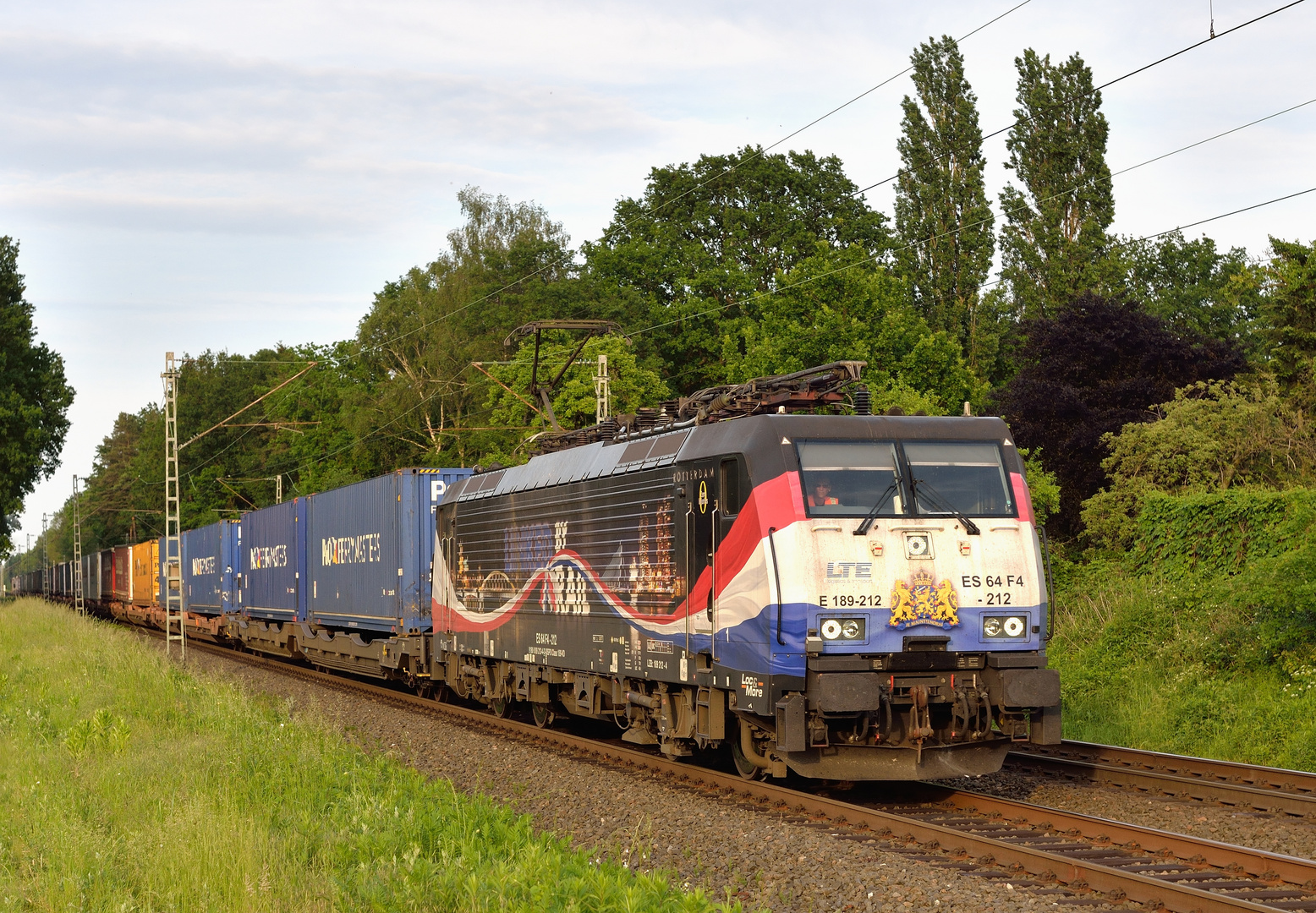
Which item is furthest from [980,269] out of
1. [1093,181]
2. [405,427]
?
[405,427]

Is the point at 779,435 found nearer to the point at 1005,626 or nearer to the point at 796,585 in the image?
the point at 796,585

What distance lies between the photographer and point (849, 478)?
10992 mm

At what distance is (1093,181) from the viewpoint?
4116 cm

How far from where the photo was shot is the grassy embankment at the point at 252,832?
727 cm

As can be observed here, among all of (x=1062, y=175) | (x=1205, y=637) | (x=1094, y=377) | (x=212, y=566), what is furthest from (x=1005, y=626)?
(x=1062, y=175)

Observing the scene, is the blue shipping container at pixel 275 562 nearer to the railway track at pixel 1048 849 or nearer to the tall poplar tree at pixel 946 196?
the railway track at pixel 1048 849

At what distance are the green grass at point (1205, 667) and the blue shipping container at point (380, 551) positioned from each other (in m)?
10.2

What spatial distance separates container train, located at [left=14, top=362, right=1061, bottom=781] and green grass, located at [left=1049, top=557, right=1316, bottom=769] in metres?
3.70

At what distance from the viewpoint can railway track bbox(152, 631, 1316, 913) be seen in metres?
7.61

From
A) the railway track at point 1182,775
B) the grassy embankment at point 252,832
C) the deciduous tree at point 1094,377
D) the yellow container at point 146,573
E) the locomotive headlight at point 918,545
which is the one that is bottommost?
the railway track at point 1182,775

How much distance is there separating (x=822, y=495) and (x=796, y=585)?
886 millimetres

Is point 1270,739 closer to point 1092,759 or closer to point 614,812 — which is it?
point 1092,759

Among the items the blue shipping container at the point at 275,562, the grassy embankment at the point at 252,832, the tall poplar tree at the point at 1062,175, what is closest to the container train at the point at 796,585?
the grassy embankment at the point at 252,832

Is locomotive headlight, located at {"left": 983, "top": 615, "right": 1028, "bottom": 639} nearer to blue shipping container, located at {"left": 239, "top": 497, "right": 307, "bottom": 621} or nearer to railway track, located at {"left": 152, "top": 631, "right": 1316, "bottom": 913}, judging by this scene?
railway track, located at {"left": 152, "top": 631, "right": 1316, "bottom": 913}
